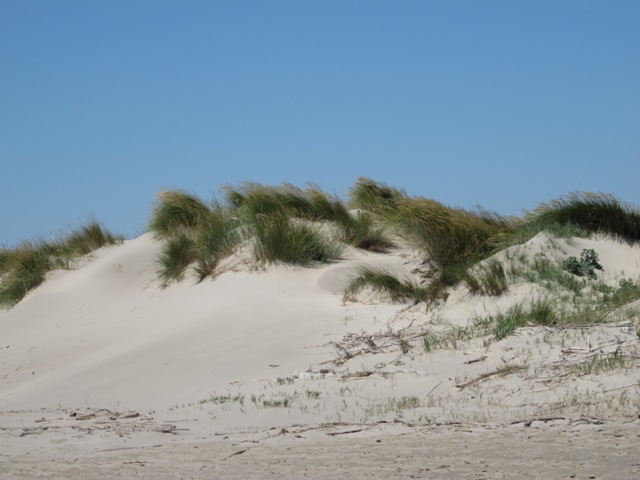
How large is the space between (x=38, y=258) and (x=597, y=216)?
10.6m

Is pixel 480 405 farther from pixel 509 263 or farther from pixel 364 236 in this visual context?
pixel 364 236

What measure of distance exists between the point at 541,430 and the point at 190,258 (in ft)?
33.4

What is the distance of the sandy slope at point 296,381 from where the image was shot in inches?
241

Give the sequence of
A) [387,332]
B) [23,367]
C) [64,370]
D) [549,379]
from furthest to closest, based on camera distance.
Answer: [23,367], [64,370], [387,332], [549,379]

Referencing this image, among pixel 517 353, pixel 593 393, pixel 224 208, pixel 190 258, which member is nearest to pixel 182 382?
pixel 517 353

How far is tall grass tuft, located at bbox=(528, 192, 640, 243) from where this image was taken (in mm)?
14273

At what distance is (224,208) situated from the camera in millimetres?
17453

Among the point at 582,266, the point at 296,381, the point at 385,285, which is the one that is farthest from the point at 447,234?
the point at 296,381

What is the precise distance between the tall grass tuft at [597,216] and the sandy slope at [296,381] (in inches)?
15.8

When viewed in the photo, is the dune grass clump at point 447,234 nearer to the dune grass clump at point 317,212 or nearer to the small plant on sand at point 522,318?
the dune grass clump at point 317,212

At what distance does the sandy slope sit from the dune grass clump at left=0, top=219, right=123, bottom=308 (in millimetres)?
1499

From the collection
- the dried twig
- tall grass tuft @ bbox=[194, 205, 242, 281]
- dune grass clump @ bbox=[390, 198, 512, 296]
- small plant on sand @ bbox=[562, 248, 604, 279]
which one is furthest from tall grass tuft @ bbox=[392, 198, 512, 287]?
the dried twig

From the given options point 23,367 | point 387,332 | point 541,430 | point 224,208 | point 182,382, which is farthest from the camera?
point 224,208

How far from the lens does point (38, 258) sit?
60.1ft
